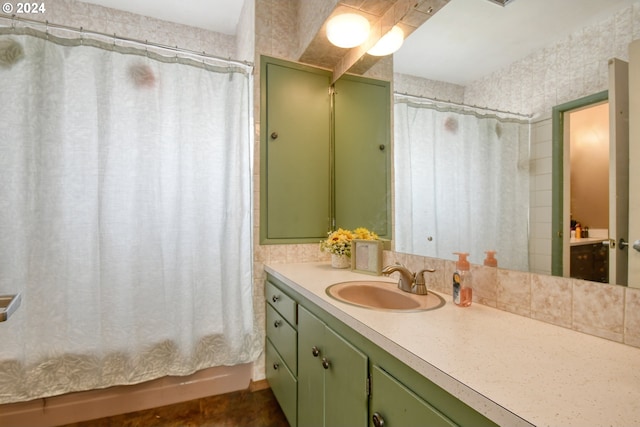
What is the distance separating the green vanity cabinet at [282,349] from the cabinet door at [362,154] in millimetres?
663

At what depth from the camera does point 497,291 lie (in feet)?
3.25

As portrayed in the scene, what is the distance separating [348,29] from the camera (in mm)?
1547

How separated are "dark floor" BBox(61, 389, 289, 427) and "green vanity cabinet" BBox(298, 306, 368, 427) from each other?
465 millimetres

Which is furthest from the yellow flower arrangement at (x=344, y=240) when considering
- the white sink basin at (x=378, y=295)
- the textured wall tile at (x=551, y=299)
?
the textured wall tile at (x=551, y=299)

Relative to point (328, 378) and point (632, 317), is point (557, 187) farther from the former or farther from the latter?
point (328, 378)

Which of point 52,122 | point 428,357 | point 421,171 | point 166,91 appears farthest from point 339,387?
point 52,122

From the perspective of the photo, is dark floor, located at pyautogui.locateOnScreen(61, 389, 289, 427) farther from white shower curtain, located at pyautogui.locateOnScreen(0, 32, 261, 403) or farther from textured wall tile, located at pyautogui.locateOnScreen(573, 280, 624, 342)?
textured wall tile, located at pyautogui.locateOnScreen(573, 280, 624, 342)

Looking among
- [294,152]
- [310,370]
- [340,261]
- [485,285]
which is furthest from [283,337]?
[294,152]

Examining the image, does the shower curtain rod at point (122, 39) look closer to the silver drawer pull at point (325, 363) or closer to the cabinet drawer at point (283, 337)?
the cabinet drawer at point (283, 337)

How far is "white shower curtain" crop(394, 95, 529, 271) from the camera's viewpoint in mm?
970

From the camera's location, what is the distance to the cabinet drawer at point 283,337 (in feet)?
4.57

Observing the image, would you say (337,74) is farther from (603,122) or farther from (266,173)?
(603,122)

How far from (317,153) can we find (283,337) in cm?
116

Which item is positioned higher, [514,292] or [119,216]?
[119,216]
